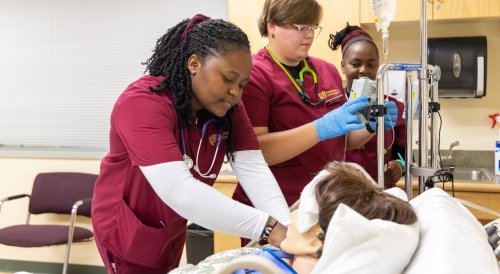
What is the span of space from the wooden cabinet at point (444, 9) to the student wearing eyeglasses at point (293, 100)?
3.56 ft

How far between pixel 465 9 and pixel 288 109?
4.81ft

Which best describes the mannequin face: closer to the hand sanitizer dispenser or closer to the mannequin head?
the mannequin head

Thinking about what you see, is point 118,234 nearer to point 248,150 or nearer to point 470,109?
A: point 248,150

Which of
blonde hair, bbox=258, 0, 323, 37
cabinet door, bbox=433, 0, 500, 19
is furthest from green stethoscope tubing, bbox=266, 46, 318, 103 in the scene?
cabinet door, bbox=433, 0, 500, 19

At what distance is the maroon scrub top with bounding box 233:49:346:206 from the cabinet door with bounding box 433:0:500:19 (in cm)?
120

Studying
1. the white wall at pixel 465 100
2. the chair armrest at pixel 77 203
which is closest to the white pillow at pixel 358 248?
the chair armrest at pixel 77 203

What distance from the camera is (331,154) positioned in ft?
6.23

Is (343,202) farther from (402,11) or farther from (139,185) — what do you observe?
(402,11)

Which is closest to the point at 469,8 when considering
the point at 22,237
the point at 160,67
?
the point at 160,67

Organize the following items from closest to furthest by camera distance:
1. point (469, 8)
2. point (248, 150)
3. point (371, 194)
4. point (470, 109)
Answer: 1. point (371, 194)
2. point (248, 150)
3. point (469, 8)
4. point (470, 109)

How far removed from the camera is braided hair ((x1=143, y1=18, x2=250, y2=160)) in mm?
1335

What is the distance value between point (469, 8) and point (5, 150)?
115 inches

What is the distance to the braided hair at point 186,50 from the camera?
1.33 meters

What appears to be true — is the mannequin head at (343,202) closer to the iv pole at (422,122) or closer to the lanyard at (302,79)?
the iv pole at (422,122)
